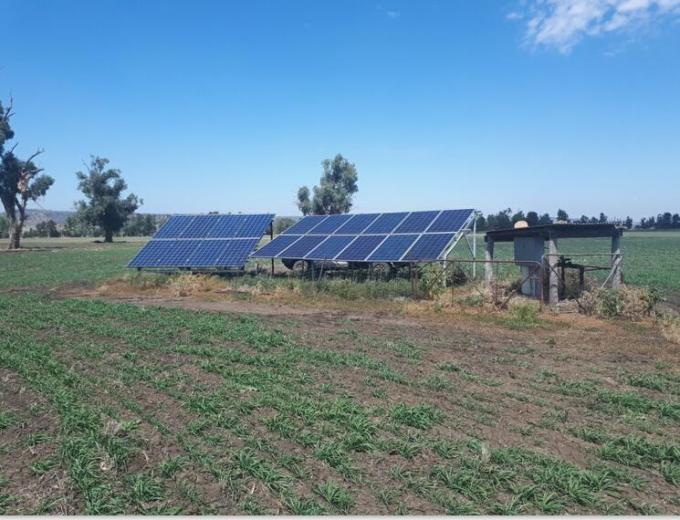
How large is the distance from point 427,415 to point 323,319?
7961mm

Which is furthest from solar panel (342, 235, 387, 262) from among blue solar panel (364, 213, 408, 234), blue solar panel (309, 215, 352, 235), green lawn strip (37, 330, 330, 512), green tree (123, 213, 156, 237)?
green tree (123, 213, 156, 237)

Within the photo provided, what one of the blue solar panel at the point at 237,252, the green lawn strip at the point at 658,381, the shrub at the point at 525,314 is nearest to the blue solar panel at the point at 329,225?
the blue solar panel at the point at 237,252

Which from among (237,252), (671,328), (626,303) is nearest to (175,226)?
(237,252)

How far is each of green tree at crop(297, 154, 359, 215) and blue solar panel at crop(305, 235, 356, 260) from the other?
155ft

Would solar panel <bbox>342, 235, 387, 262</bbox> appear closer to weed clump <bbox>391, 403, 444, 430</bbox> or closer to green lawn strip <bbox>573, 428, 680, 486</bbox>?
weed clump <bbox>391, 403, 444, 430</bbox>

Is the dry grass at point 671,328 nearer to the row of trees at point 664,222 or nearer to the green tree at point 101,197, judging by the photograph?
the green tree at point 101,197

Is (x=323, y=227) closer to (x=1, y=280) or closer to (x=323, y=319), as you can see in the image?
(x=323, y=319)

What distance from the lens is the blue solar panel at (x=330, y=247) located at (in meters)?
22.0

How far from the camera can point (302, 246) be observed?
24266 millimetres

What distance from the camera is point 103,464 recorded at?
542cm

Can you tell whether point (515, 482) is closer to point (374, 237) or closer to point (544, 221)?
point (374, 237)

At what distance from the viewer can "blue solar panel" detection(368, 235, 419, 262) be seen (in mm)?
20125

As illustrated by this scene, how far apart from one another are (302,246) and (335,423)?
18065 millimetres

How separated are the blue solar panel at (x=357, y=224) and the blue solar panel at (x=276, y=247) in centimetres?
240
